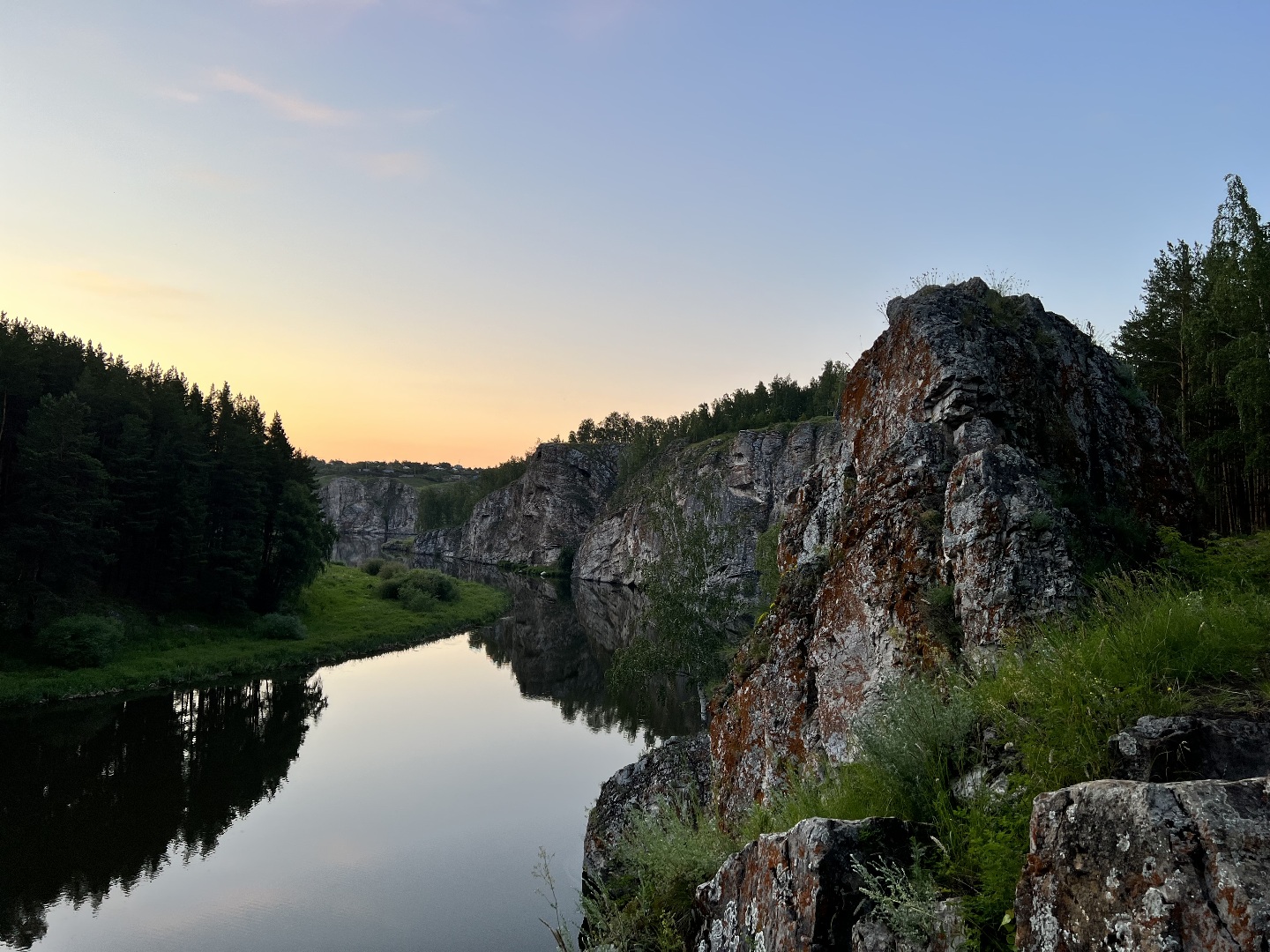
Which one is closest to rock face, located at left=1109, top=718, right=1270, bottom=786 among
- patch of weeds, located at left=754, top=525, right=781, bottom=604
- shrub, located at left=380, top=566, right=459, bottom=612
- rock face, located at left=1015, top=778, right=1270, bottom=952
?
rock face, located at left=1015, top=778, right=1270, bottom=952

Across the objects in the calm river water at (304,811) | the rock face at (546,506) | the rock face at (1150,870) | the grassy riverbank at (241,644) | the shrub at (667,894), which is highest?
the rock face at (546,506)

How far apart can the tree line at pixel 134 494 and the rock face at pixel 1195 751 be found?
126ft

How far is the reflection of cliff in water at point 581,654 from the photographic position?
32.1 m

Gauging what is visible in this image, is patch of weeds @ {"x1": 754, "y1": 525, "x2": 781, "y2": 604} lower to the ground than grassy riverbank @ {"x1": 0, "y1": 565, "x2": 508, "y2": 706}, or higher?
higher

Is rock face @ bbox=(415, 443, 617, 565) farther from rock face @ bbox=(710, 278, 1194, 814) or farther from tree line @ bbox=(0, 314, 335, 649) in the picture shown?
rock face @ bbox=(710, 278, 1194, 814)

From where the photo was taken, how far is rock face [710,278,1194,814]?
25.5 ft

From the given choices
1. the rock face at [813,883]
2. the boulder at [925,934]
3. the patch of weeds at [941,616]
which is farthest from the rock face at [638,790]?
the boulder at [925,934]

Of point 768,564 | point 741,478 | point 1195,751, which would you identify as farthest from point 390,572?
point 1195,751

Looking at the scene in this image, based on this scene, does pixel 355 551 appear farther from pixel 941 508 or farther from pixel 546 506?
pixel 941 508

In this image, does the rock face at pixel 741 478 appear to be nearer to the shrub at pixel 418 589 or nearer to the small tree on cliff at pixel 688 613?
the shrub at pixel 418 589

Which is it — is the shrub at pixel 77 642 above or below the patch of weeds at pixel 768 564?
below

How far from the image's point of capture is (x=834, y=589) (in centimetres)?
982

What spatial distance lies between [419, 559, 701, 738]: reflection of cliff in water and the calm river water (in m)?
0.30

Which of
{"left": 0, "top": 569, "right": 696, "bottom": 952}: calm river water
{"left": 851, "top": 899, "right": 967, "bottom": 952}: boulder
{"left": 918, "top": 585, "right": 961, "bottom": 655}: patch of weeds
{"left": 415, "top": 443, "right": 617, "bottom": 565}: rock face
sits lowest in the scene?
{"left": 0, "top": 569, "right": 696, "bottom": 952}: calm river water
